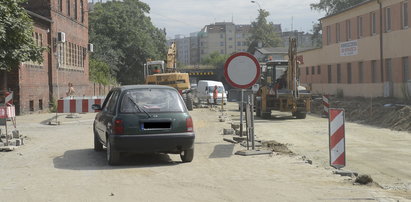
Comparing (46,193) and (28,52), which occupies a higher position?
(28,52)

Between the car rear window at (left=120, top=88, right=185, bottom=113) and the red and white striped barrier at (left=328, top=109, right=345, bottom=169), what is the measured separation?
2.93 meters

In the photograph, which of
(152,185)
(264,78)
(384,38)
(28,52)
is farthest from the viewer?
(384,38)

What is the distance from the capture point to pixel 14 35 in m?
15.6

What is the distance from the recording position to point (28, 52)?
1661cm

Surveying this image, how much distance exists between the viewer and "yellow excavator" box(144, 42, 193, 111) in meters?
38.6

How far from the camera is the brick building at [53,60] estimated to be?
29453mm

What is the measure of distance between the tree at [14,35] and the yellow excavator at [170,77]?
60.2 ft

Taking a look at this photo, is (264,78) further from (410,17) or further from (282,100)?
(410,17)

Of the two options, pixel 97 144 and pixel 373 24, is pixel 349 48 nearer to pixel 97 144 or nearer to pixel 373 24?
pixel 373 24

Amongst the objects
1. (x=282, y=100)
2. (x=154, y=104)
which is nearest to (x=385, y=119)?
(x=282, y=100)

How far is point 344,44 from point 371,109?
691 inches

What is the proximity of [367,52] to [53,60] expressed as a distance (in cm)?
2065

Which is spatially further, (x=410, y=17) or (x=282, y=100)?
(x=410, y=17)

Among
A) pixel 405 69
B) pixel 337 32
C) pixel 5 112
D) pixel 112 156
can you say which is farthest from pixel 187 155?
pixel 337 32
